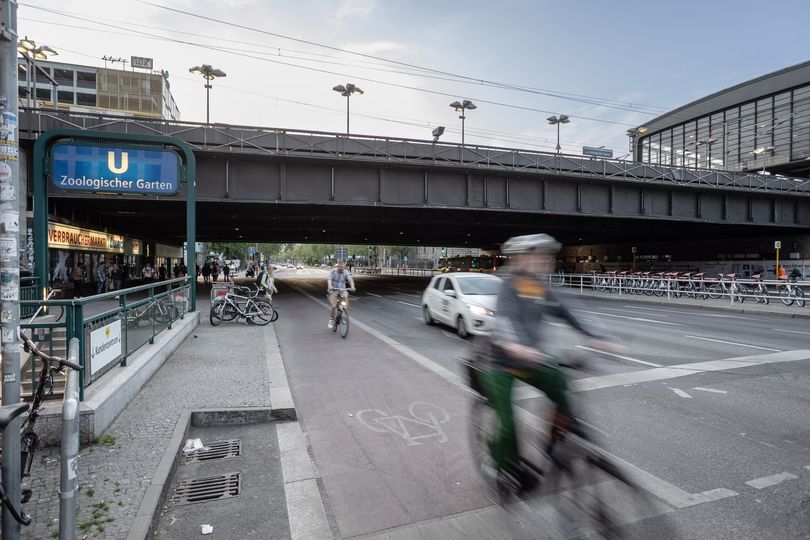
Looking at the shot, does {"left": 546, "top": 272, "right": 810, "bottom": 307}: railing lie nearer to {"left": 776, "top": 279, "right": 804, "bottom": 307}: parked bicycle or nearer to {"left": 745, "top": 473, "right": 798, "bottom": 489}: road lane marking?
{"left": 776, "top": 279, "right": 804, "bottom": 307}: parked bicycle

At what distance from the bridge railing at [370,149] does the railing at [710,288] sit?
592 cm

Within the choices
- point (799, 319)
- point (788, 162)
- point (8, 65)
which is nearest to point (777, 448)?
point (8, 65)

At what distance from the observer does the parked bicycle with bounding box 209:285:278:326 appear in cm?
1344

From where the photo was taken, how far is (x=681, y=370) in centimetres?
774

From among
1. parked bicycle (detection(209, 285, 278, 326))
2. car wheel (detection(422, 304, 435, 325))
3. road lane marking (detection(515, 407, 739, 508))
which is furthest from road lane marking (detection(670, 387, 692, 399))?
parked bicycle (detection(209, 285, 278, 326))

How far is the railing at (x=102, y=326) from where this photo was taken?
449 cm

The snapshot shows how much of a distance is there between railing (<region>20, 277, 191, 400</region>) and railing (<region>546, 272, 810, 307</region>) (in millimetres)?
12480

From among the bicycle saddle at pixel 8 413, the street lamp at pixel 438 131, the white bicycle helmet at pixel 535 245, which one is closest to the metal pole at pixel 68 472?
the bicycle saddle at pixel 8 413

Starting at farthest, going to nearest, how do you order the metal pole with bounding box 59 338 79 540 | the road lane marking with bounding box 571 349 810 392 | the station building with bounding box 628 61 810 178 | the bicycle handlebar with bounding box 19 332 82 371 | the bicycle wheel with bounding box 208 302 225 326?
the station building with bounding box 628 61 810 178 < the bicycle wheel with bounding box 208 302 225 326 < the road lane marking with bounding box 571 349 810 392 < the bicycle handlebar with bounding box 19 332 82 371 < the metal pole with bounding box 59 338 79 540

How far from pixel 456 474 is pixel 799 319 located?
17596 mm

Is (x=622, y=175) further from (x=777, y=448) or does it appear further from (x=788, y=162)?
(x=788, y=162)

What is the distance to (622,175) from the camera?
26703mm

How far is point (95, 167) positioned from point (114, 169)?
1.15ft

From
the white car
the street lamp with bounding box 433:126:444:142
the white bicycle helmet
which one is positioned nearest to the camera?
the white bicycle helmet
